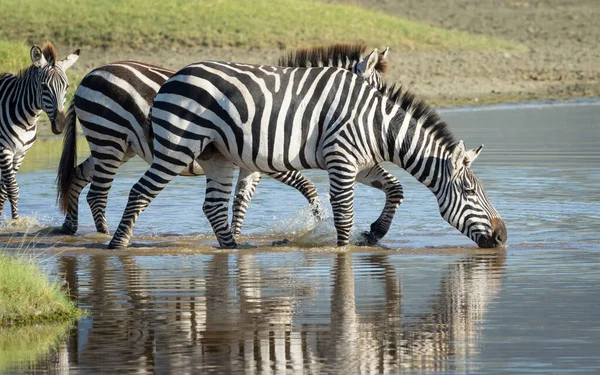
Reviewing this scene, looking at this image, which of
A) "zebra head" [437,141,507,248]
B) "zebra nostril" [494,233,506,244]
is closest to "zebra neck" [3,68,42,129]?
"zebra head" [437,141,507,248]

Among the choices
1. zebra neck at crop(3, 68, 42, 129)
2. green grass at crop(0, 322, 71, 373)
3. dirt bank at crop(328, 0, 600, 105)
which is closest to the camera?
green grass at crop(0, 322, 71, 373)

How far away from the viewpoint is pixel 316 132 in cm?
1099

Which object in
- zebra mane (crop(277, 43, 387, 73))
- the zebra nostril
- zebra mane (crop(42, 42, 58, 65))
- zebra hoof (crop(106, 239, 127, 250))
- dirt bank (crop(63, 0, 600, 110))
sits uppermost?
dirt bank (crop(63, 0, 600, 110))

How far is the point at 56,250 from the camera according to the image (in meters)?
11.4

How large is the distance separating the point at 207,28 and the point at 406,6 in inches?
536

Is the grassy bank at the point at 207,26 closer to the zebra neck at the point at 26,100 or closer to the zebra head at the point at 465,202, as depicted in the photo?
the zebra neck at the point at 26,100

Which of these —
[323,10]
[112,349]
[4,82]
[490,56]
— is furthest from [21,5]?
Result: [112,349]

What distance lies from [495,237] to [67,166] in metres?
4.76

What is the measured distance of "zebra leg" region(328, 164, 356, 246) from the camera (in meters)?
10.9

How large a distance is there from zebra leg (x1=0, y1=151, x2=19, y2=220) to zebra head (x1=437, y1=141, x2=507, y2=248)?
16.8ft

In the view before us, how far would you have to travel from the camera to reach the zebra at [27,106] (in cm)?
1373

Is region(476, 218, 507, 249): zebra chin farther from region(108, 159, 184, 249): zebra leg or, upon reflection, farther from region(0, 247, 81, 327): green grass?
region(0, 247, 81, 327): green grass

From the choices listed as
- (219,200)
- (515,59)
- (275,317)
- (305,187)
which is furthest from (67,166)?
(515,59)

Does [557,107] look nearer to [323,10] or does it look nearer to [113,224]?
[323,10]
